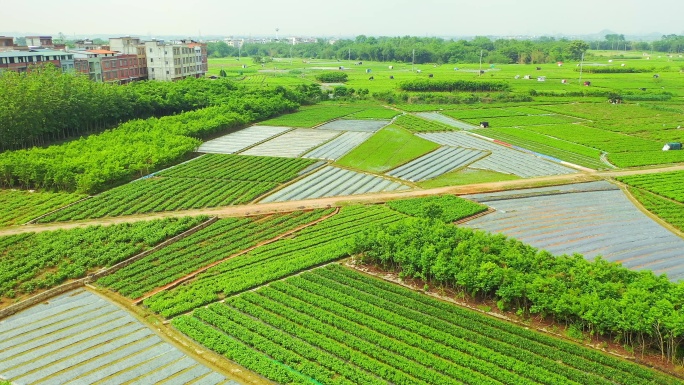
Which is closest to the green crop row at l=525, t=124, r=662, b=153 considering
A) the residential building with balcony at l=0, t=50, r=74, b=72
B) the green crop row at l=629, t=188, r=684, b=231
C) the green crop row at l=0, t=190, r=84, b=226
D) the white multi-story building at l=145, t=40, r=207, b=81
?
the green crop row at l=629, t=188, r=684, b=231

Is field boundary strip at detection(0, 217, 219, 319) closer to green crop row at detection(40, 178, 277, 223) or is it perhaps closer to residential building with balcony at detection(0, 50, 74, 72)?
green crop row at detection(40, 178, 277, 223)

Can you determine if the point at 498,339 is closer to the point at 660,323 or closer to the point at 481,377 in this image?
the point at 481,377

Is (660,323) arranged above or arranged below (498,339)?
above

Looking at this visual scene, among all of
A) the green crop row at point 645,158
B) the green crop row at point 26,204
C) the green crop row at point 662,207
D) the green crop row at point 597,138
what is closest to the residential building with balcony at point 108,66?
the green crop row at point 26,204

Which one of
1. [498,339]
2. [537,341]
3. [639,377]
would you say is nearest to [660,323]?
[639,377]

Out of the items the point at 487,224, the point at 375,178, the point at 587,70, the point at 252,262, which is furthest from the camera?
the point at 587,70

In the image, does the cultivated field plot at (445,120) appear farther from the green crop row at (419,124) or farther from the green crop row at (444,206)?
the green crop row at (444,206)
